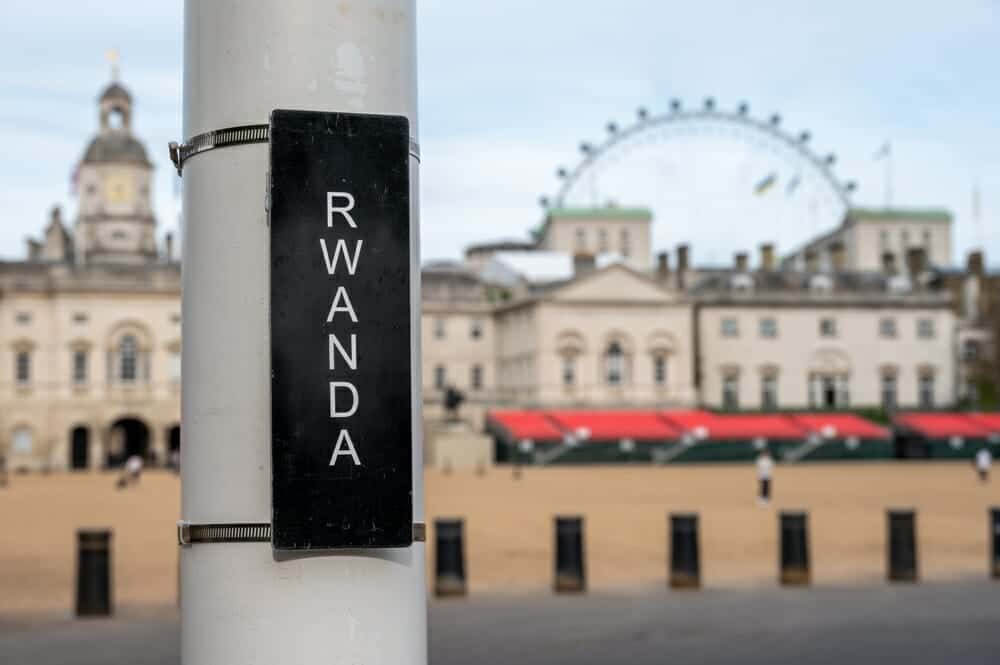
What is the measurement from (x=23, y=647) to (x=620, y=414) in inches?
2425

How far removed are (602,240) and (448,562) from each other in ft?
312

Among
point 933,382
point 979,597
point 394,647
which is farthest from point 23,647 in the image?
point 933,382

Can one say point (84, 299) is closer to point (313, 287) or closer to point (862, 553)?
point (862, 553)

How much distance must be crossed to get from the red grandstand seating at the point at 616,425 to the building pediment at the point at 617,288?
6.11 metres

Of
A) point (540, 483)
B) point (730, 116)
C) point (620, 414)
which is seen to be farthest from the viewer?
point (730, 116)

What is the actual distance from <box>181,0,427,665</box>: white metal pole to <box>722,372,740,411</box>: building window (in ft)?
247

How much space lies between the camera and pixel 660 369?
2992 inches

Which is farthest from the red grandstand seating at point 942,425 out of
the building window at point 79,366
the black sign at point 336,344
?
the black sign at point 336,344

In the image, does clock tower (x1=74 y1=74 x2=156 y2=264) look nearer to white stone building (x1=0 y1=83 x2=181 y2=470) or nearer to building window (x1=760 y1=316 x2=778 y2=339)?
white stone building (x1=0 y1=83 x2=181 y2=470)

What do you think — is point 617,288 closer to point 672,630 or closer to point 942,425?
point 942,425

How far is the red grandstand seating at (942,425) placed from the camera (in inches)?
2744

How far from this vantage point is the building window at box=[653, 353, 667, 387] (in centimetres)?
7581

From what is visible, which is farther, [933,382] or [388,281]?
[933,382]

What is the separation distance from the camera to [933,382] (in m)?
81.8
